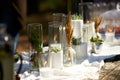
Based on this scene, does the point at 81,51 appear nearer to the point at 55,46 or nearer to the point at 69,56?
the point at 69,56

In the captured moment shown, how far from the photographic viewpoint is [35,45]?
170 centimetres

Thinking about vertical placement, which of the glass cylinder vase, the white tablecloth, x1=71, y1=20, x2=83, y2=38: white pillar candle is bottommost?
the white tablecloth

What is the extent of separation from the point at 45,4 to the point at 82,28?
3.19 meters

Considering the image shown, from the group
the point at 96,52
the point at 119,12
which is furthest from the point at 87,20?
the point at 119,12

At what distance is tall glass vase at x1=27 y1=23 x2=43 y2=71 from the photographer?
1676 millimetres

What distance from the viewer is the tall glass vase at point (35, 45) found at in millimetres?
1676

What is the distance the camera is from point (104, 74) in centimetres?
165

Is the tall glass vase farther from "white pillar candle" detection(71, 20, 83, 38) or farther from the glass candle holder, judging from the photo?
"white pillar candle" detection(71, 20, 83, 38)

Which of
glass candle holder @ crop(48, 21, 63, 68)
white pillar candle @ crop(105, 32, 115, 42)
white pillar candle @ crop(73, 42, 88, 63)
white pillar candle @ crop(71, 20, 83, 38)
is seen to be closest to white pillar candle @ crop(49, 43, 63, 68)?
glass candle holder @ crop(48, 21, 63, 68)

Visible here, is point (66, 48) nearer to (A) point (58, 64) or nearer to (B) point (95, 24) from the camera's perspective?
(A) point (58, 64)

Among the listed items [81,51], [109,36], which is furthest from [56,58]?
[109,36]

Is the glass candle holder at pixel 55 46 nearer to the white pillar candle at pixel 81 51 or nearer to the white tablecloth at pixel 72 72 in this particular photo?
the white tablecloth at pixel 72 72

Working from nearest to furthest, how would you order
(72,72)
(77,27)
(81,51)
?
(72,72) → (81,51) → (77,27)

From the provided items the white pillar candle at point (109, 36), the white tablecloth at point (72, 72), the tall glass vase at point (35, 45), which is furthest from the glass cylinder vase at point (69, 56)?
the white pillar candle at point (109, 36)
